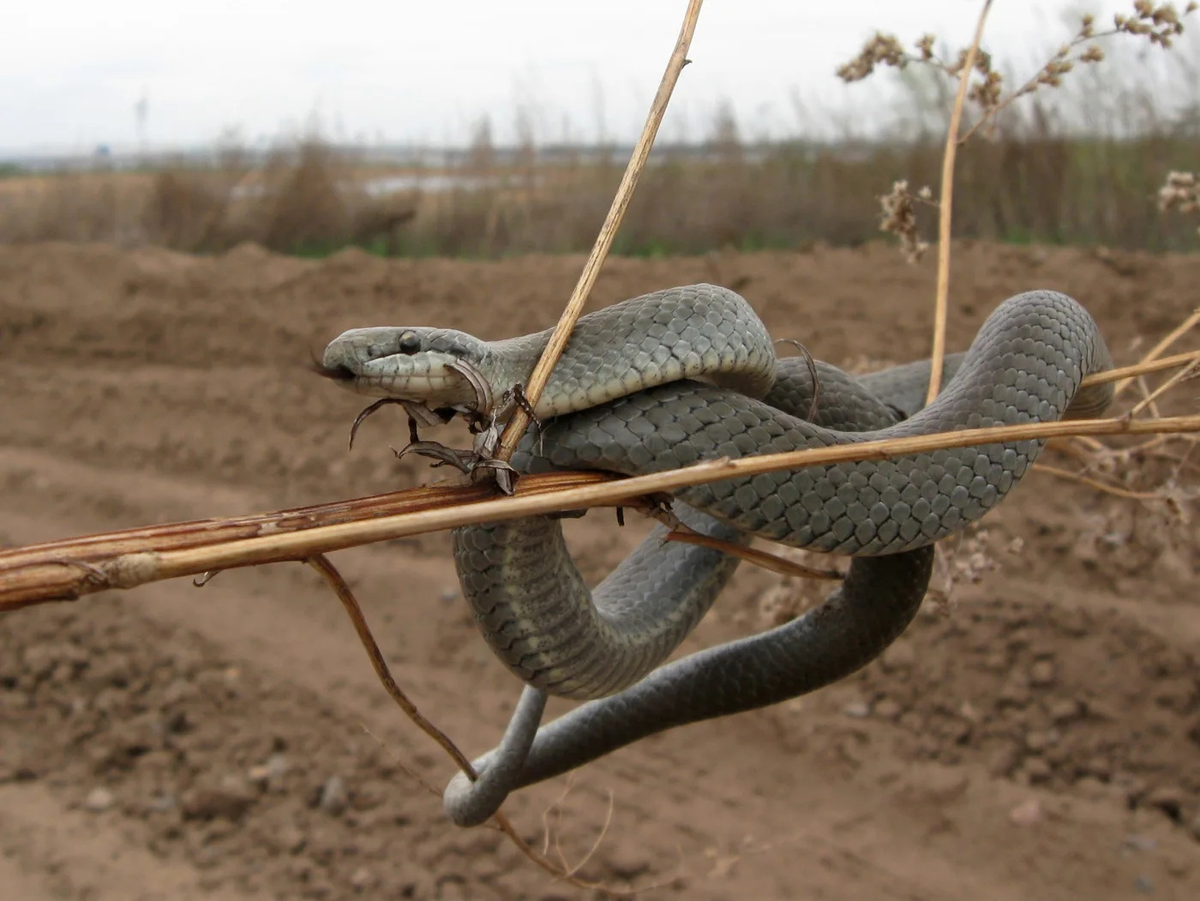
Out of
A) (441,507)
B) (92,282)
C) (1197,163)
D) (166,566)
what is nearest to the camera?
(166,566)

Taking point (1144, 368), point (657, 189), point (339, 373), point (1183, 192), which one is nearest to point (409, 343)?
point (339, 373)

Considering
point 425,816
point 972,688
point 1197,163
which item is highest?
point 1197,163

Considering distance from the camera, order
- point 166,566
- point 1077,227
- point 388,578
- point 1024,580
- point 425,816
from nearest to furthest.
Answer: point 166,566 → point 425,816 → point 1024,580 → point 388,578 → point 1077,227

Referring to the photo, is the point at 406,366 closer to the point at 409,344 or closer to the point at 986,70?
the point at 409,344

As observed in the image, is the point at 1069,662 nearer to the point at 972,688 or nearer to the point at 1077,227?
the point at 972,688

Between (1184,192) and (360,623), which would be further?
(1184,192)

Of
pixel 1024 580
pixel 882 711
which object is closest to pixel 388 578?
pixel 882 711

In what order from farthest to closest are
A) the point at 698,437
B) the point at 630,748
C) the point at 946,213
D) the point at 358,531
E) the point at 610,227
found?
the point at 630,748, the point at 946,213, the point at 698,437, the point at 610,227, the point at 358,531
